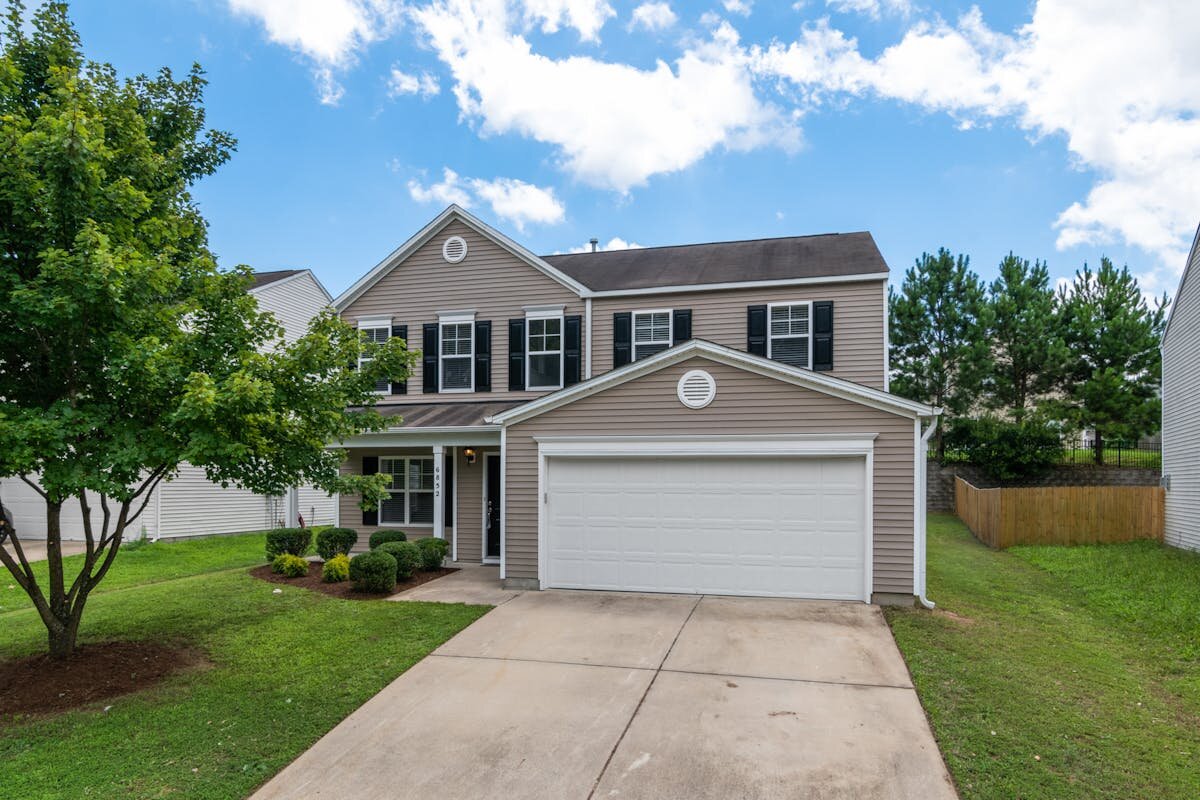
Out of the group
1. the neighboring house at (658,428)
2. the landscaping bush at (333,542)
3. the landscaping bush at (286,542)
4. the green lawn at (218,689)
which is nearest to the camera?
the green lawn at (218,689)

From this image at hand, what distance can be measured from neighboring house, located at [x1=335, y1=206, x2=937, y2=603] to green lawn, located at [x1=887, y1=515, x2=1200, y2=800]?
166 cm

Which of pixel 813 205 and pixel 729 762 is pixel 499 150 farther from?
pixel 729 762

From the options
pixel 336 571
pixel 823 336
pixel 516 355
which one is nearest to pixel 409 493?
pixel 336 571

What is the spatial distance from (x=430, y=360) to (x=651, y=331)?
5065 mm

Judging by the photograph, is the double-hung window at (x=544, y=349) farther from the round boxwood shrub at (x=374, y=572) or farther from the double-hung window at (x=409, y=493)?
the round boxwood shrub at (x=374, y=572)

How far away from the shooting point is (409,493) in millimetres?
14086

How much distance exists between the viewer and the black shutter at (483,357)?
1458 centimetres

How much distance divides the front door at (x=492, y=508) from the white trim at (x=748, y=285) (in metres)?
4.12

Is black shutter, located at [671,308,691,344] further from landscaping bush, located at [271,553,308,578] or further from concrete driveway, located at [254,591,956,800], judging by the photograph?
landscaping bush, located at [271,553,308,578]

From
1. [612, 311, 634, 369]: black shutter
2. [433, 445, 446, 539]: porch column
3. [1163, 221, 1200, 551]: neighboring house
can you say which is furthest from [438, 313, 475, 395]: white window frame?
[1163, 221, 1200, 551]: neighboring house

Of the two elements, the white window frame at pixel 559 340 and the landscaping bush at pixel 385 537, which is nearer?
the landscaping bush at pixel 385 537

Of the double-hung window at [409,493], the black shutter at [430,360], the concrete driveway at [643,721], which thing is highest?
the black shutter at [430,360]

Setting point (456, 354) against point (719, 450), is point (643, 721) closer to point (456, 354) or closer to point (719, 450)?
point (719, 450)

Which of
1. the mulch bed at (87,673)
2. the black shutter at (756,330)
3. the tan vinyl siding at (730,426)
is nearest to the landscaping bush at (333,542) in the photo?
the tan vinyl siding at (730,426)
